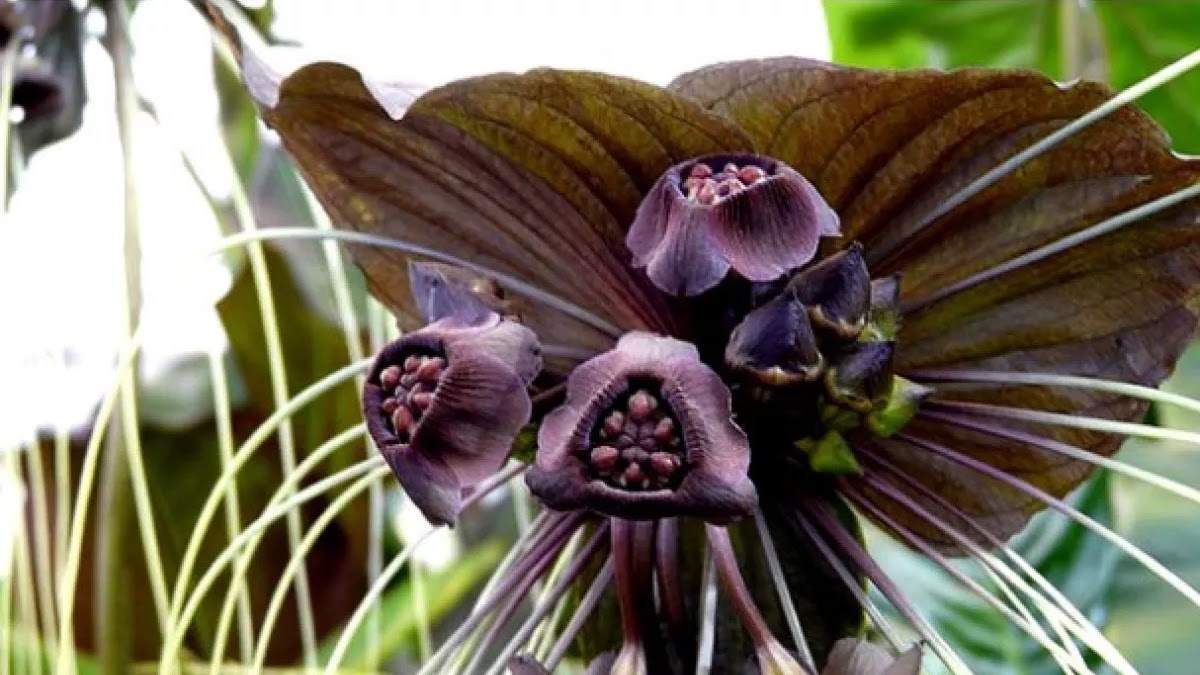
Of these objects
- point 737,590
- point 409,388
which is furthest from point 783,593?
point 409,388

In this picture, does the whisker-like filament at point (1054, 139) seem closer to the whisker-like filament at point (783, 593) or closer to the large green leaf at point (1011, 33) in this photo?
the whisker-like filament at point (783, 593)

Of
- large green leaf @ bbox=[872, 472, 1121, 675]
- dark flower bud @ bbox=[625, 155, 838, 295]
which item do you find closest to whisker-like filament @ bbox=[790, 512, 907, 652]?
dark flower bud @ bbox=[625, 155, 838, 295]

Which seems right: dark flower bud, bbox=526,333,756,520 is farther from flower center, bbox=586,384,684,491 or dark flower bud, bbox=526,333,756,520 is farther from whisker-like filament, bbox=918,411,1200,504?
whisker-like filament, bbox=918,411,1200,504

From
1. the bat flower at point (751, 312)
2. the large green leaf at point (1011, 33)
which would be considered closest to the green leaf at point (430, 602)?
the large green leaf at point (1011, 33)

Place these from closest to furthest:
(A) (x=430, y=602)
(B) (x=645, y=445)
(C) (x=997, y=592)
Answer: (B) (x=645, y=445) < (C) (x=997, y=592) < (A) (x=430, y=602)

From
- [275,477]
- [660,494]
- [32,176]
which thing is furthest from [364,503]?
[660,494]

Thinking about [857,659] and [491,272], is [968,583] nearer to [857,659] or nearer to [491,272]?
[857,659]
